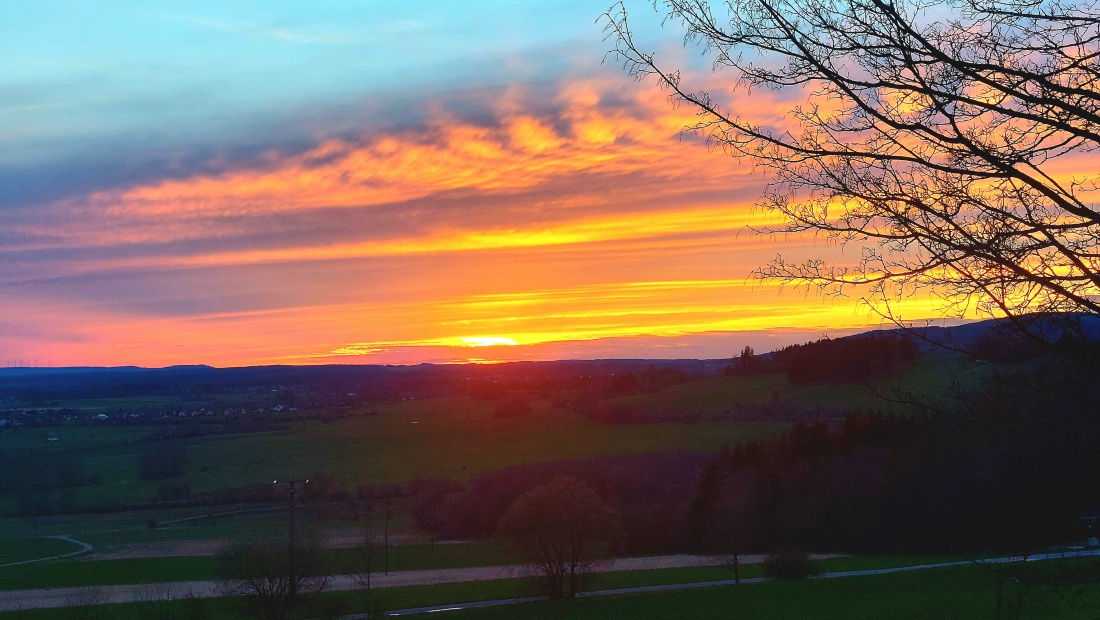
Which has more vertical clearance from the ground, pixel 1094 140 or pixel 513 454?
pixel 1094 140

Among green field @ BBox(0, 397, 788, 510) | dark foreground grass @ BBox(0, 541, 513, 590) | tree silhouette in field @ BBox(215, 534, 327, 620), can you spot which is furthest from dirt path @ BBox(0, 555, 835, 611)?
green field @ BBox(0, 397, 788, 510)

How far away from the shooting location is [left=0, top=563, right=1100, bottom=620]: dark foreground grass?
23.6 meters

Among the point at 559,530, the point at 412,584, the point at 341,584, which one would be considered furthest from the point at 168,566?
the point at 559,530

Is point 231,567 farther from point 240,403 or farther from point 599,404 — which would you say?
point 240,403

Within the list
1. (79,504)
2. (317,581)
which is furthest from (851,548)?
(79,504)

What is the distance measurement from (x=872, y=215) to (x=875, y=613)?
2500 centimetres

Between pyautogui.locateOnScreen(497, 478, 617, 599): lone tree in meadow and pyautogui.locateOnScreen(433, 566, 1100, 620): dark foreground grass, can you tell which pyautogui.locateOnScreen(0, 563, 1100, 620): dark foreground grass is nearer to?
pyautogui.locateOnScreen(433, 566, 1100, 620): dark foreground grass

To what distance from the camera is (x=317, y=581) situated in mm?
40219

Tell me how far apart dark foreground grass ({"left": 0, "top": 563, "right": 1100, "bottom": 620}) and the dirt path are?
2281 mm

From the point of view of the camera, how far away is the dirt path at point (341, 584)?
136 feet

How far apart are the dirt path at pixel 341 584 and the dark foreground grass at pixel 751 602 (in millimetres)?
2281

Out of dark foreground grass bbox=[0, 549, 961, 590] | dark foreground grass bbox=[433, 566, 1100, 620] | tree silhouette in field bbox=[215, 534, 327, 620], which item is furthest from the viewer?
dark foreground grass bbox=[0, 549, 961, 590]

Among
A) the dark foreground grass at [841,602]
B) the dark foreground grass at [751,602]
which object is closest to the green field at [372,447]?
the dark foreground grass at [751,602]

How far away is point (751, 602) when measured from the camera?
3338 centimetres
